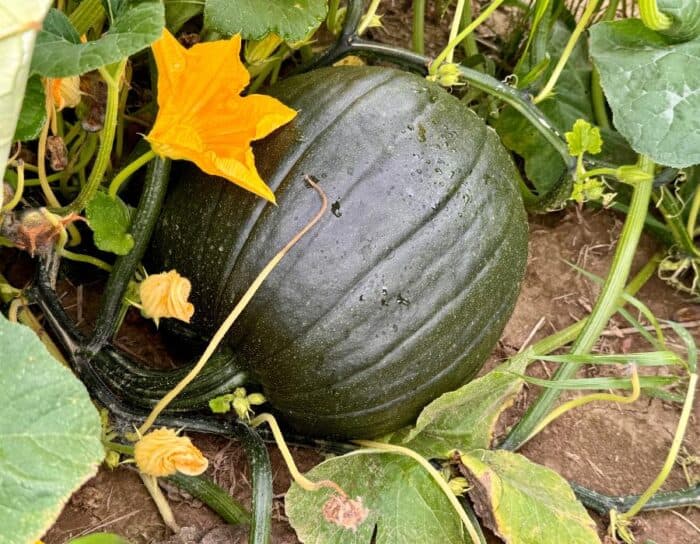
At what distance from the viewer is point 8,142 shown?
2.73 feet

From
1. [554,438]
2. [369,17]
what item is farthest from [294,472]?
[369,17]

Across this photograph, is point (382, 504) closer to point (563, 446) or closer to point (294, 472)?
point (294, 472)

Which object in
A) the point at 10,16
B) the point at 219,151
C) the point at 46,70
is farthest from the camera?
the point at 219,151

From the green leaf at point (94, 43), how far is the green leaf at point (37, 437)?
281 millimetres

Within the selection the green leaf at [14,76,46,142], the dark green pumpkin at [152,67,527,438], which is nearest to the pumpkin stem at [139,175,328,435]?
the dark green pumpkin at [152,67,527,438]

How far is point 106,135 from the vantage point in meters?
1.07

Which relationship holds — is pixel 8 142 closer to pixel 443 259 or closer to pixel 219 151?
pixel 219 151

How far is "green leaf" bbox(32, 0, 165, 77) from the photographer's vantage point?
88 cm

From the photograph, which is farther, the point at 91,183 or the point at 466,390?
the point at 466,390

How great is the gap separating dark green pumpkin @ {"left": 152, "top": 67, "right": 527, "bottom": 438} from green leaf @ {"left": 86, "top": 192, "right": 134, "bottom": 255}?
9cm

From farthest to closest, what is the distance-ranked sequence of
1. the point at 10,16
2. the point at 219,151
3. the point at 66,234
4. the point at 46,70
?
1. the point at 66,234
2. the point at 219,151
3. the point at 46,70
4. the point at 10,16

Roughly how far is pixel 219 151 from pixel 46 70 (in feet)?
0.83

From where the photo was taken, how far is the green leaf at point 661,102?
1236mm

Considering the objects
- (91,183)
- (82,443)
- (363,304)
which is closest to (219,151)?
(91,183)
